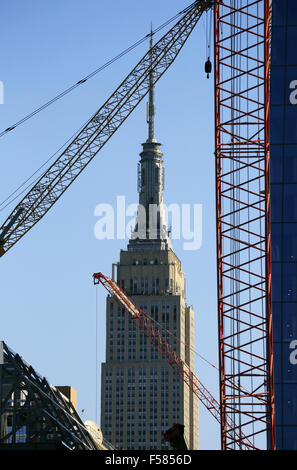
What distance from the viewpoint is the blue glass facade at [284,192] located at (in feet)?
375

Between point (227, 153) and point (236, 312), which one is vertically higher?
point (227, 153)

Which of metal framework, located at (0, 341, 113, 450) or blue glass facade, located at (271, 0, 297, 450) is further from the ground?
blue glass facade, located at (271, 0, 297, 450)

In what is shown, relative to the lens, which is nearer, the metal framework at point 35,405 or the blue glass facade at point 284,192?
the blue glass facade at point 284,192

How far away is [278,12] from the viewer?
115m

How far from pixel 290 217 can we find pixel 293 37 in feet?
53.1

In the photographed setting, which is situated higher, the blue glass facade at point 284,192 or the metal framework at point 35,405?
the blue glass facade at point 284,192

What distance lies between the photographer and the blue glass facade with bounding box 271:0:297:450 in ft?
375

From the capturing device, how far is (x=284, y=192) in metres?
115

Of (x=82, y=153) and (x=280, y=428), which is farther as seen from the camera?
(x=82, y=153)

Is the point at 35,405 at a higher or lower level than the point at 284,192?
lower

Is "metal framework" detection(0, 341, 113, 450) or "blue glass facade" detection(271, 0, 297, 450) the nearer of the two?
"blue glass facade" detection(271, 0, 297, 450)

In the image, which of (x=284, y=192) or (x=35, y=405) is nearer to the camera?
(x=284, y=192)
